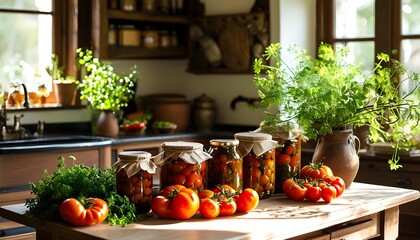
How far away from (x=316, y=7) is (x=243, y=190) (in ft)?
10.9

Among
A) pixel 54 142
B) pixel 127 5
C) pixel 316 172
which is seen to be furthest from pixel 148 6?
pixel 316 172

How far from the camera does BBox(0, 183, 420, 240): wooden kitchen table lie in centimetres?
275

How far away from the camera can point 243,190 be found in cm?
340

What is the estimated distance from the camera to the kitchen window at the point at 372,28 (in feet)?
19.1

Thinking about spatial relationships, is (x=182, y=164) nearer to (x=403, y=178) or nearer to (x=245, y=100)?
(x=403, y=178)

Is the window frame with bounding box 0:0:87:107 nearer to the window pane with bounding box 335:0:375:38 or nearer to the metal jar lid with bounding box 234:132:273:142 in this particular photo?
the window pane with bounding box 335:0:375:38

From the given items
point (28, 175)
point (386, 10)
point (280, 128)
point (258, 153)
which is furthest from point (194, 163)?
point (386, 10)

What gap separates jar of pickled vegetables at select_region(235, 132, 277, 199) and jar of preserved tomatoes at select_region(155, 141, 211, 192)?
0.91 feet

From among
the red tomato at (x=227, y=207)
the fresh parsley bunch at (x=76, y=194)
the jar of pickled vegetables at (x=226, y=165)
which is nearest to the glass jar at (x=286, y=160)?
the jar of pickled vegetables at (x=226, y=165)

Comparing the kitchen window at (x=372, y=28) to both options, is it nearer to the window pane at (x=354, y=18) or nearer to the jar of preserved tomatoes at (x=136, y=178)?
the window pane at (x=354, y=18)

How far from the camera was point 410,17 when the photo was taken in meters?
5.82

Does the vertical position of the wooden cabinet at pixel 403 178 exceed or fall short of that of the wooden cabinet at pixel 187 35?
it falls short

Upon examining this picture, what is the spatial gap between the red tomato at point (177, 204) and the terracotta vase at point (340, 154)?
106cm

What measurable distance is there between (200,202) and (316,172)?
0.77 metres
